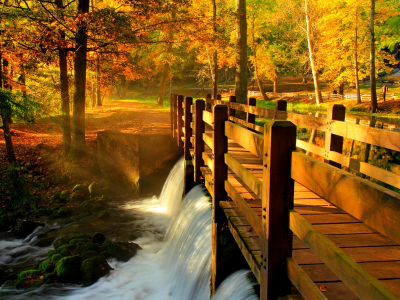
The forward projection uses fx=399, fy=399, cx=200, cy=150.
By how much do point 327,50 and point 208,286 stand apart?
103 feet

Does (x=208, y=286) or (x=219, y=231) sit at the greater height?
(x=219, y=231)

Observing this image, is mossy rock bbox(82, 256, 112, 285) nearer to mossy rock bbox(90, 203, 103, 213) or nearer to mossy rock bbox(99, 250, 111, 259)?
mossy rock bbox(99, 250, 111, 259)

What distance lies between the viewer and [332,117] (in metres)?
5.64

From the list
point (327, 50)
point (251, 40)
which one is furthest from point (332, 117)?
point (251, 40)

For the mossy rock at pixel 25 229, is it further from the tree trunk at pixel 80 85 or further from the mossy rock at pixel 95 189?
the tree trunk at pixel 80 85

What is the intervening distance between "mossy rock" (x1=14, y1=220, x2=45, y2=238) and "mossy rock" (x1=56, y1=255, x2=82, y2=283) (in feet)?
10.1

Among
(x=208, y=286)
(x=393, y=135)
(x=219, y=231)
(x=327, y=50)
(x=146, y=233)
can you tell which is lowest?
(x=146, y=233)

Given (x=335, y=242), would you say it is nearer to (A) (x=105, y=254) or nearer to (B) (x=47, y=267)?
(A) (x=105, y=254)

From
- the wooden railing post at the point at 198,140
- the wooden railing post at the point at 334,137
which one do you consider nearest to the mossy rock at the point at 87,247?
the wooden railing post at the point at 198,140

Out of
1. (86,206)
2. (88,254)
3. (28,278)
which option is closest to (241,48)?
(86,206)

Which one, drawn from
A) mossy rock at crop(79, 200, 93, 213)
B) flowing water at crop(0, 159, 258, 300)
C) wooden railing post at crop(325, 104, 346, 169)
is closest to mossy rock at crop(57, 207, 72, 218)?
mossy rock at crop(79, 200, 93, 213)

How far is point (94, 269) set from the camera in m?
7.68

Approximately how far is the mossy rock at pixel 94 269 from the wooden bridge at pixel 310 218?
324 cm

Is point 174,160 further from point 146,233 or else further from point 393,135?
point 393,135
